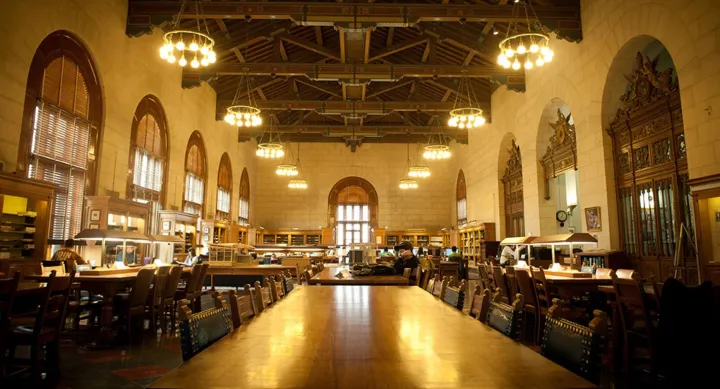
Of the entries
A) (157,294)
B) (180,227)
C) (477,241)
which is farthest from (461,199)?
(157,294)

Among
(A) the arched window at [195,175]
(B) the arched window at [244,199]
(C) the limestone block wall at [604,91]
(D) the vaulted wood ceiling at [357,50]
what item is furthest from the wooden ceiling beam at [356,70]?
(B) the arched window at [244,199]

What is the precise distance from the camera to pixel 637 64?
8945 mm

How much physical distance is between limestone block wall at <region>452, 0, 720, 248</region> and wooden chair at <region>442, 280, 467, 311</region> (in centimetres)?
551

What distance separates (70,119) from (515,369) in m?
10.1

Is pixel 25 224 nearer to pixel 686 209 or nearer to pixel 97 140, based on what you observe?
pixel 97 140

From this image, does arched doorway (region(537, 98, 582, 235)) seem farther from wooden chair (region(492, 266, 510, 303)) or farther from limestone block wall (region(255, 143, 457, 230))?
limestone block wall (region(255, 143, 457, 230))

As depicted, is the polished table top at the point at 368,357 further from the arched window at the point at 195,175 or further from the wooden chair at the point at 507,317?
the arched window at the point at 195,175

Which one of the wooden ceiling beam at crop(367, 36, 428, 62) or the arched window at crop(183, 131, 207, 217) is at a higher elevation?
the wooden ceiling beam at crop(367, 36, 428, 62)

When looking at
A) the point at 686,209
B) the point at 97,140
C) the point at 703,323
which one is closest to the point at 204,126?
the point at 97,140

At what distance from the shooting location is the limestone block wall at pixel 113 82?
7152mm

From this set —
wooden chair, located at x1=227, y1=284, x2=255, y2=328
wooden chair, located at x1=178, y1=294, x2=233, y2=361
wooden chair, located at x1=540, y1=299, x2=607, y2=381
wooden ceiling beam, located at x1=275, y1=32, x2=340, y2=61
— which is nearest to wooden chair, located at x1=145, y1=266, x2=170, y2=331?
wooden chair, located at x1=227, y1=284, x2=255, y2=328

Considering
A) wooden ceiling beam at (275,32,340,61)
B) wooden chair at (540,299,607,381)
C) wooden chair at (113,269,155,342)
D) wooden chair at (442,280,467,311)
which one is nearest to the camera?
wooden chair at (540,299,607,381)

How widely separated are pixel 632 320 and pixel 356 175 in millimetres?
20179

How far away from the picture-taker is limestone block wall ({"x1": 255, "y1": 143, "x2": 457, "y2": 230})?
23.8m
